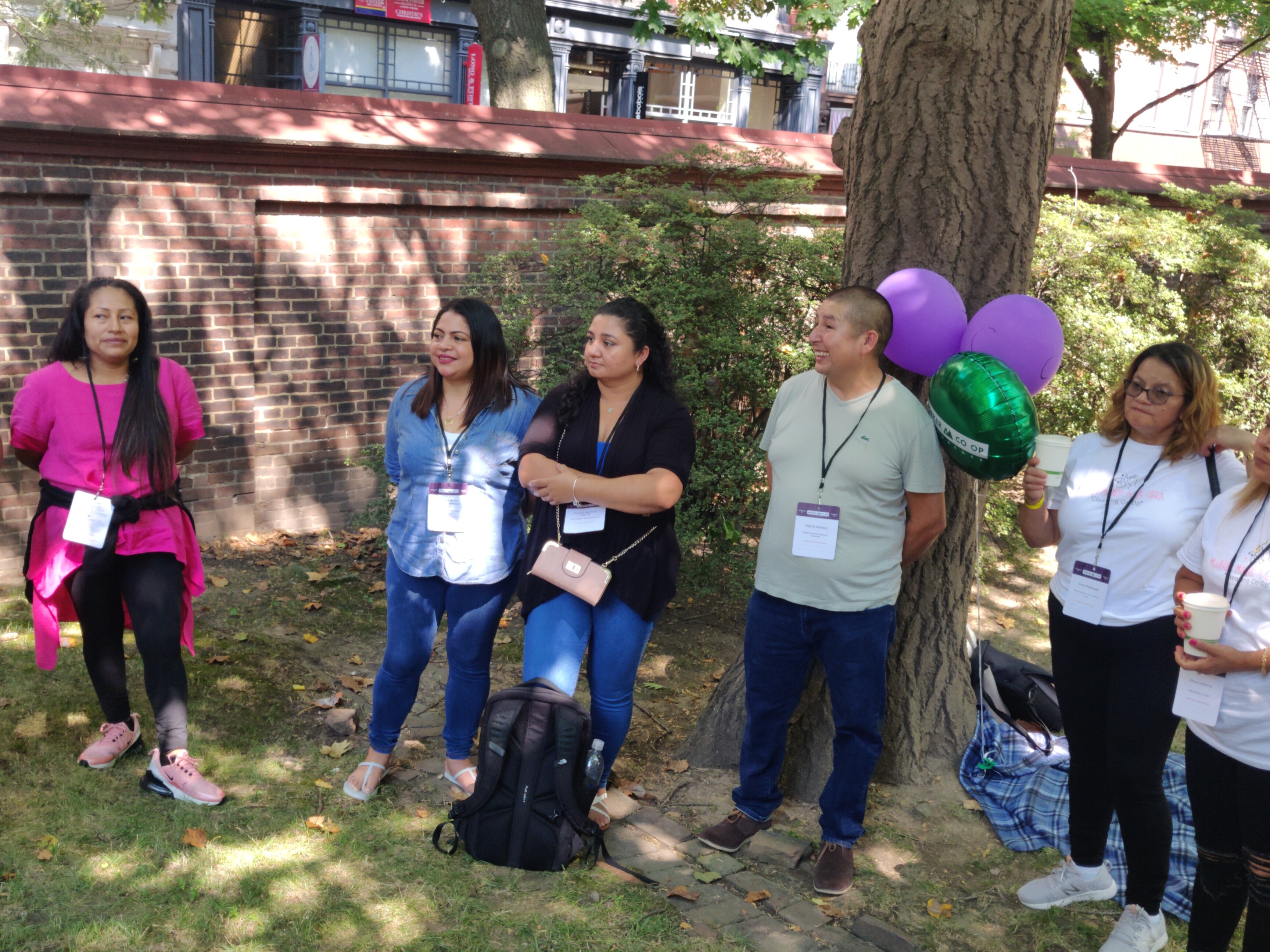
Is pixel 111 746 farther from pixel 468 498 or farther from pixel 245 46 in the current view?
pixel 245 46

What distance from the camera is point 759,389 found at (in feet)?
18.7

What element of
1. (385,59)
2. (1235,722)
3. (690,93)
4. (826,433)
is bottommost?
(1235,722)

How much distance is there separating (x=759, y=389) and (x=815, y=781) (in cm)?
223

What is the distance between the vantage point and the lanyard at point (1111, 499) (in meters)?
3.25

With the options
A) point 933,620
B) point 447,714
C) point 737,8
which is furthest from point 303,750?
point 737,8

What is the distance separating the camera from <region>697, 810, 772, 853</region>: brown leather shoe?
3.80 m

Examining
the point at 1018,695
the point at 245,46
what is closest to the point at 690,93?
the point at 245,46

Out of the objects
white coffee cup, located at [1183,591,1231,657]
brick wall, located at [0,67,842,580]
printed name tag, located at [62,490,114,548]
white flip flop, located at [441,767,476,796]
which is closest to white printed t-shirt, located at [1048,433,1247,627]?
white coffee cup, located at [1183,591,1231,657]

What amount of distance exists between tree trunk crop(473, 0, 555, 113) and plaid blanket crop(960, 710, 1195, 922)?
7.07 meters

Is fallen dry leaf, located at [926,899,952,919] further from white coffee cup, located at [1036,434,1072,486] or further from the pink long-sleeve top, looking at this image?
the pink long-sleeve top

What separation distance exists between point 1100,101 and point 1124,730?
1445 centimetres

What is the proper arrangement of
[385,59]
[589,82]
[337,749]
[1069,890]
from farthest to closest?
[589,82], [385,59], [337,749], [1069,890]

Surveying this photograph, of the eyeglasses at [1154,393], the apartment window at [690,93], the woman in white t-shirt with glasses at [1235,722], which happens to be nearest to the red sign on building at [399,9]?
the apartment window at [690,93]

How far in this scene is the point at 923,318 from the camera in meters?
3.66
